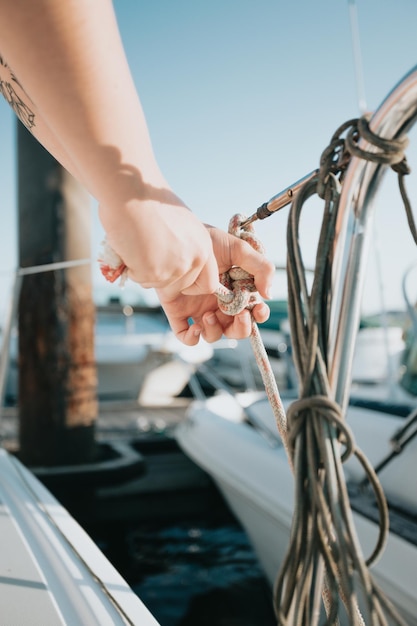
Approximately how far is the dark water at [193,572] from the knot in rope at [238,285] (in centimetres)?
238

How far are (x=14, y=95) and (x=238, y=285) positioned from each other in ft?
1.70

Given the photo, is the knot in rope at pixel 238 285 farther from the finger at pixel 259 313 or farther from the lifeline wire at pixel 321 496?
the lifeline wire at pixel 321 496

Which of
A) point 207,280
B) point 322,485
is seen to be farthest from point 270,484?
point 322,485

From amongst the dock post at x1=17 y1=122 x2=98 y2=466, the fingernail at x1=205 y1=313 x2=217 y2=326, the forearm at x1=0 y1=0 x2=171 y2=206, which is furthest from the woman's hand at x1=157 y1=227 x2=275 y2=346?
the dock post at x1=17 y1=122 x2=98 y2=466

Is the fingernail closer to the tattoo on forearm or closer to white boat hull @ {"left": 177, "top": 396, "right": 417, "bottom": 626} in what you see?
the tattoo on forearm

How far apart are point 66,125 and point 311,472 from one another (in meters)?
0.52

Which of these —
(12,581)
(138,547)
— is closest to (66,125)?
(12,581)

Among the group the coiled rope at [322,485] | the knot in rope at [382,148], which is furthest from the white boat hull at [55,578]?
the knot in rope at [382,148]

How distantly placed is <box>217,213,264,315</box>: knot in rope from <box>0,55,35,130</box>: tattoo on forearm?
1.34 feet

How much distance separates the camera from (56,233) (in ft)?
10.3

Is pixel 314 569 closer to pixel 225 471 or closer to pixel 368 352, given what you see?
pixel 225 471

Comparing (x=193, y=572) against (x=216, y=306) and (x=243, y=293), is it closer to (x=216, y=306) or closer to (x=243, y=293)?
(x=216, y=306)

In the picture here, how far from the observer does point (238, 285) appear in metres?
1.02

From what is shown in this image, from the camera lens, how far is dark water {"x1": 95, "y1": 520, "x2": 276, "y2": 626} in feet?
9.82
